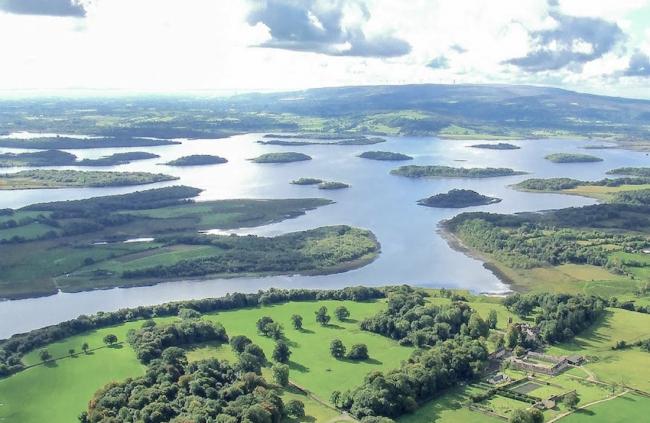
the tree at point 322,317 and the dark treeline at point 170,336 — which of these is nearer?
the dark treeline at point 170,336

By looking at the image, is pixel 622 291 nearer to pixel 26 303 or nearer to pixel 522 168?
pixel 26 303

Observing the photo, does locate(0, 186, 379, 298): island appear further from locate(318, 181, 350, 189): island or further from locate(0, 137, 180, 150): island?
locate(0, 137, 180, 150): island

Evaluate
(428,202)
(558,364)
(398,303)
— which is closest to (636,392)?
(558,364)

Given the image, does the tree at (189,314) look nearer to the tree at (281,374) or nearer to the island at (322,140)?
the tree at (281,374)

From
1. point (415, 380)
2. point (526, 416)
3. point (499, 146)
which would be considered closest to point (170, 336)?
point (415, 380)

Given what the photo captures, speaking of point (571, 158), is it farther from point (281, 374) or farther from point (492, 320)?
point (281, 374)

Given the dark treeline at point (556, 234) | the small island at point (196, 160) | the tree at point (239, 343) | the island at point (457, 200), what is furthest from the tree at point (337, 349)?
the small island at point (196, 160)
